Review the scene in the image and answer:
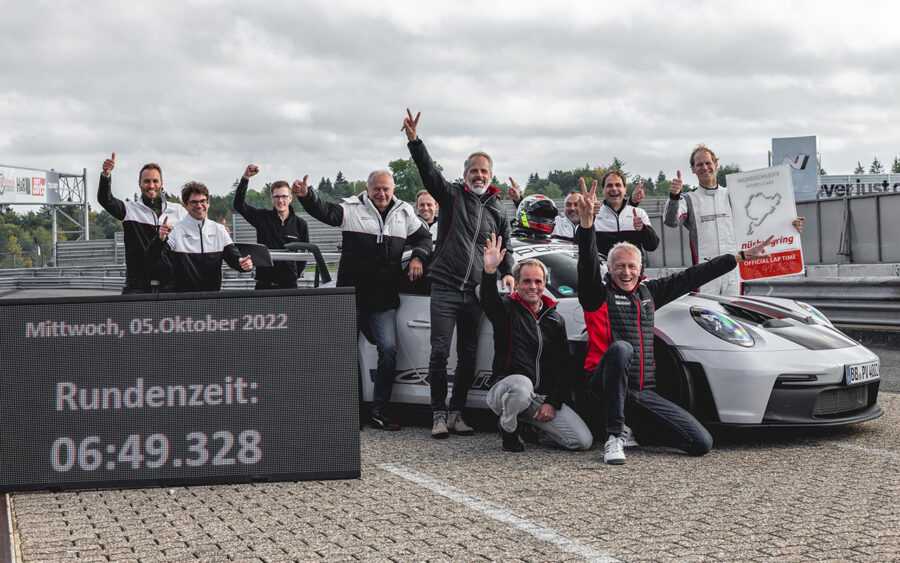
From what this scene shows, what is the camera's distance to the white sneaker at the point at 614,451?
17.0ft

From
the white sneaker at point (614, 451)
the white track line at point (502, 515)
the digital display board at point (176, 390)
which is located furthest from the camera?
the white sneaker at point (614, 451)

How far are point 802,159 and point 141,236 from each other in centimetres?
4193

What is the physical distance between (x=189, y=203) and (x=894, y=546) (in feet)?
16.3

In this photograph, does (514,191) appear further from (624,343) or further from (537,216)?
(624,343)

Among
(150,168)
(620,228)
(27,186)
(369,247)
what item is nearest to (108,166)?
(150,168)

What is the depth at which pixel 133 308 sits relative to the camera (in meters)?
4.77

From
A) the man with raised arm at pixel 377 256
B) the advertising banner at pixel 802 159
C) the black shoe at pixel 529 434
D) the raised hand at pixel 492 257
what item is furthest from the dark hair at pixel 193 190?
the advertising banner at pixel 802 159

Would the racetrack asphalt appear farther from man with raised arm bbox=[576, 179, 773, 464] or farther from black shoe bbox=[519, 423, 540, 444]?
black shoe bbox=[519, 423, 540, 444]

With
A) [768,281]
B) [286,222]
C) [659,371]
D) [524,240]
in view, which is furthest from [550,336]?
[768,281]

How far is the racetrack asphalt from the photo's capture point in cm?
359

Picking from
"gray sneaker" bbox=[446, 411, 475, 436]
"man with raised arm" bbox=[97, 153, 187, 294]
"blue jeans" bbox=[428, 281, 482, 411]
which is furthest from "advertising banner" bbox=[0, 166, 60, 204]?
"gray sneaker" bbox=[446, 411, 475, 436]

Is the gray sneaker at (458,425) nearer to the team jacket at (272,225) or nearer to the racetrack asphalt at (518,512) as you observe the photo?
the racetrack asphalt at (518,512)

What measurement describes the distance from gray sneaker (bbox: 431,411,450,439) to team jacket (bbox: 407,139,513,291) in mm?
870

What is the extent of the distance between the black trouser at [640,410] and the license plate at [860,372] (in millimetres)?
931
